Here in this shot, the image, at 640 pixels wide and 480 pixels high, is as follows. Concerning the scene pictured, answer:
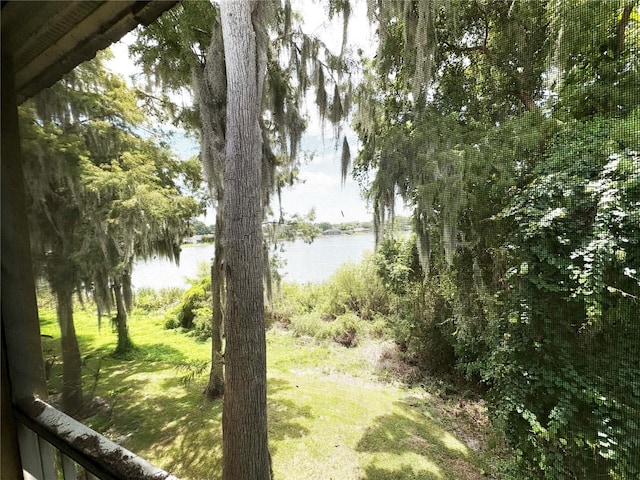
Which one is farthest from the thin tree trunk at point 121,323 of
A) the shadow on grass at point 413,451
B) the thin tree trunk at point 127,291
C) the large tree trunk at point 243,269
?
the shadow on grass at point 413,451

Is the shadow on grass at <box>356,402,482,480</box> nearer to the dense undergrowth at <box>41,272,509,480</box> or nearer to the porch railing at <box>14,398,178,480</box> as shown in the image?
the dense undergrowth at <box>41,272,509,480</box>

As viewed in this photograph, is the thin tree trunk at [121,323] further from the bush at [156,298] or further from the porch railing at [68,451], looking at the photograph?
the porch railing at [68,451]

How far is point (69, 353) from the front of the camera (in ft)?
4.10

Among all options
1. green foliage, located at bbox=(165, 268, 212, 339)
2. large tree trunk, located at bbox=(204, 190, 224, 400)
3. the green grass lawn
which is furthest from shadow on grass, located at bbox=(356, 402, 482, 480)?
green foliage, located at bbox=(165, 268, 212, 339)

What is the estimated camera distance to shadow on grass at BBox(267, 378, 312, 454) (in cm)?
209

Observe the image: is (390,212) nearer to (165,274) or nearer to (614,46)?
(614,46)

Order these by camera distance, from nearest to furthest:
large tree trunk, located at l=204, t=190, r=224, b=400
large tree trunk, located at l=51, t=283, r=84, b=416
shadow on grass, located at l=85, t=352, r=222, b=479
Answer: large tree trunk, located at l=51, t=283, r=84, b=416, shadow on grass, located at l=85, t=352, r=222, b=479, large tree trunk, located at l=204, t=190, r=224, b=400

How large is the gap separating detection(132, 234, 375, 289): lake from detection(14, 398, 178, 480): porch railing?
119 centimetres

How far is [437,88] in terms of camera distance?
6.39 feet

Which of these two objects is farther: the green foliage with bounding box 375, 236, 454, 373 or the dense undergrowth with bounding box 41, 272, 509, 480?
the green foliage with bounding box 375, 236, 454, 373

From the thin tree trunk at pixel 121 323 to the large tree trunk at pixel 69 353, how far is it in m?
0.35

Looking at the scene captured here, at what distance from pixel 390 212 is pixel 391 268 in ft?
3.40

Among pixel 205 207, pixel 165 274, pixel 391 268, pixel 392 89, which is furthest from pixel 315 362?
pixel 392 89

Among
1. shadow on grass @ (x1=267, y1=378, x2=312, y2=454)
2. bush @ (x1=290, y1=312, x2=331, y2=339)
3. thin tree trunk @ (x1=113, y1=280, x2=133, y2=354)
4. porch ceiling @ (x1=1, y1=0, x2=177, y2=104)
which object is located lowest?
shadow on grass @ (x1=267, y1=378, x2=312, y2=454)
